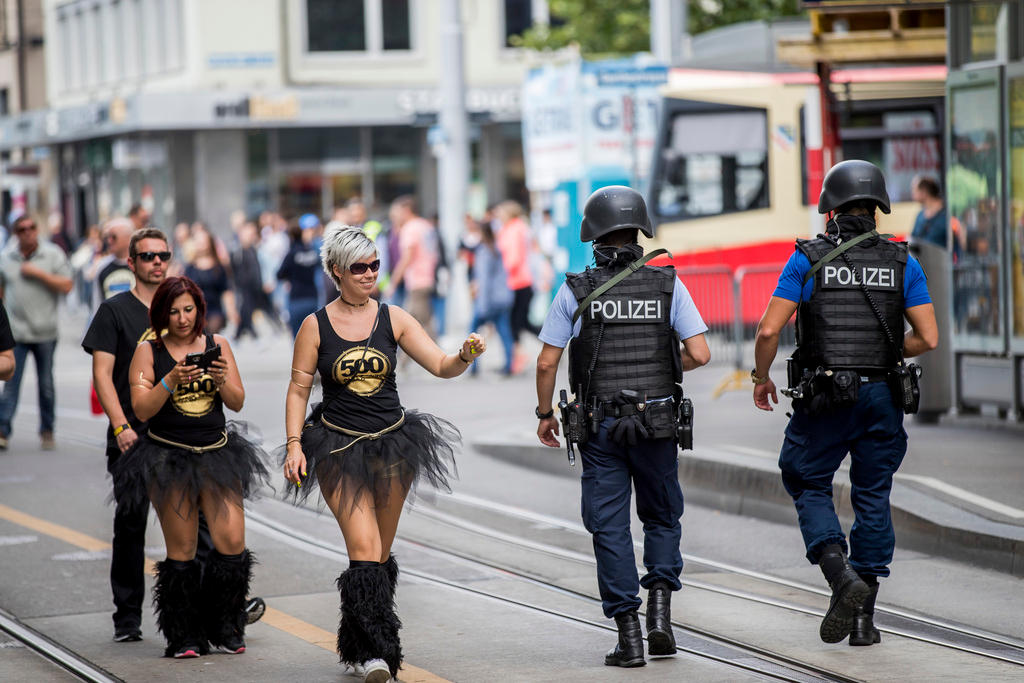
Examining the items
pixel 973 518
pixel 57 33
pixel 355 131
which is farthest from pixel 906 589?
pixel 57 33

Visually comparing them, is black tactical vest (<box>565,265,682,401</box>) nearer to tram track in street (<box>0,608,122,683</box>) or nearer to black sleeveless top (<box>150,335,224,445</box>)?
black sleeveless top (<box>150,335,224,445</box>)

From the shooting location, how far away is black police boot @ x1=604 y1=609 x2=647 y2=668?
5.99 metres

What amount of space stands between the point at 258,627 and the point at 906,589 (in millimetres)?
2776

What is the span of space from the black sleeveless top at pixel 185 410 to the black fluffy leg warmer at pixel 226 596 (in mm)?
450

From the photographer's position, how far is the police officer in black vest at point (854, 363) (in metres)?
6.28

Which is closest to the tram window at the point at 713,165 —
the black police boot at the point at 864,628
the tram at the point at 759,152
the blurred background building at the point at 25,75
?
the tram at the point at 759,152

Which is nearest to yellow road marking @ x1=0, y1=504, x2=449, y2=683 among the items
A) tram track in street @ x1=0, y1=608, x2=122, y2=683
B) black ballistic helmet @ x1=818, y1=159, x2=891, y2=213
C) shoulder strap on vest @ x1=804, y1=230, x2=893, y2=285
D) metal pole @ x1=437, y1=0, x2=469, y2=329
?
tram track in street @ x1=0, y1=608, x2=122, y2=683

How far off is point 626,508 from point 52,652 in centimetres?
226

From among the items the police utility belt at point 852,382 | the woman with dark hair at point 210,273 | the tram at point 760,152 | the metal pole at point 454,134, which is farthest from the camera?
the metal pole at point 454,134

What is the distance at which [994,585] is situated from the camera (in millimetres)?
7383

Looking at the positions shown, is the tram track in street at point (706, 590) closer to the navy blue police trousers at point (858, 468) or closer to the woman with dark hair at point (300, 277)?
the navy blue police trousers at point (858, 468)

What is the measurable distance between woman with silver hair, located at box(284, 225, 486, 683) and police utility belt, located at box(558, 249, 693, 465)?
436 millimetres

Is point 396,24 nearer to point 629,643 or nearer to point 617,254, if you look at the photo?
point 617,254

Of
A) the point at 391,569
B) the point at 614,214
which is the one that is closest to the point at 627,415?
the point at 614,214
